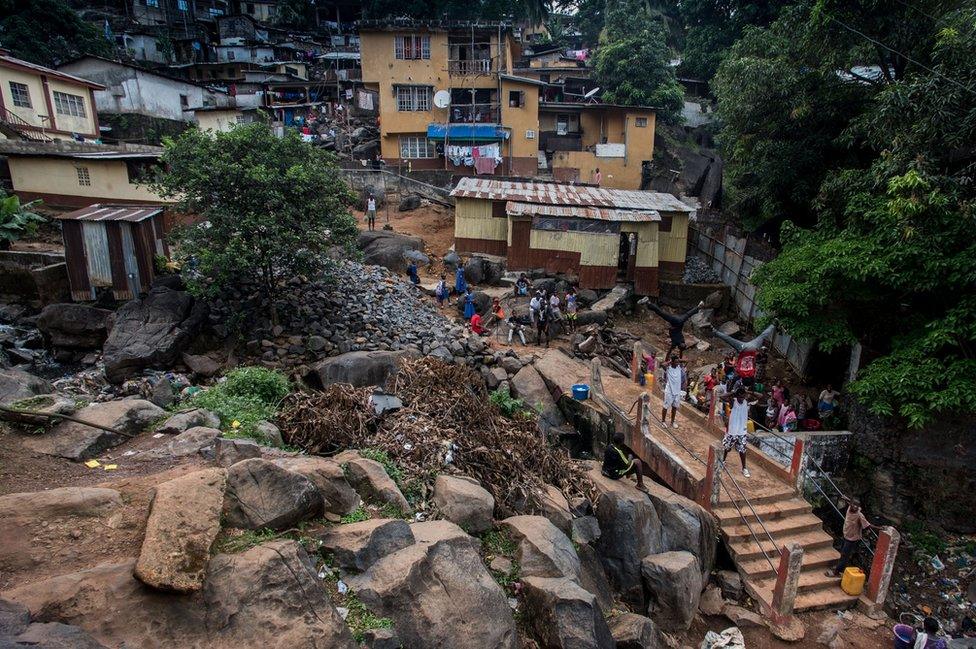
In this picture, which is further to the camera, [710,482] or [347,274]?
[347,274]

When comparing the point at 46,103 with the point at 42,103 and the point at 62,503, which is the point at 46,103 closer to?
the point at 42,103

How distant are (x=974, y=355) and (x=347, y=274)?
1674 centimetres

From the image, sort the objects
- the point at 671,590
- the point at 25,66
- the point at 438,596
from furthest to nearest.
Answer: the point at 25,66, the point at 671,590, the point at 438,596

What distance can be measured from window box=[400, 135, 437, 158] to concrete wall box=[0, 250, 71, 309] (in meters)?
21.6

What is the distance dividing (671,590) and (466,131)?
29098 millimetres

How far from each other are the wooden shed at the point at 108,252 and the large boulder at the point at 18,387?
462 centimetres

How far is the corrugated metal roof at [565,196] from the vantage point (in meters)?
23.9

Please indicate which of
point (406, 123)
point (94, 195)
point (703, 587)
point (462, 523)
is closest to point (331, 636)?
point (462, 523)

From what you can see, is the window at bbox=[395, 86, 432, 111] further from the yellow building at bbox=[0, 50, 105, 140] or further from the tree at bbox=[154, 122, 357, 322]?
the tree at bbox=[154, 122, 357, 322]

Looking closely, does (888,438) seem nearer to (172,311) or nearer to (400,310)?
(400,310)

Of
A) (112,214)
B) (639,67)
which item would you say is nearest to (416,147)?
(639,67)

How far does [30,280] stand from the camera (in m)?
16.0

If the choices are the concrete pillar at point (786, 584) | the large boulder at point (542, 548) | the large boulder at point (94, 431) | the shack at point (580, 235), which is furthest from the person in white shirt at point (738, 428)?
the large boulder at point (94, 431)

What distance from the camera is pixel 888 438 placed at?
13.6 metres
